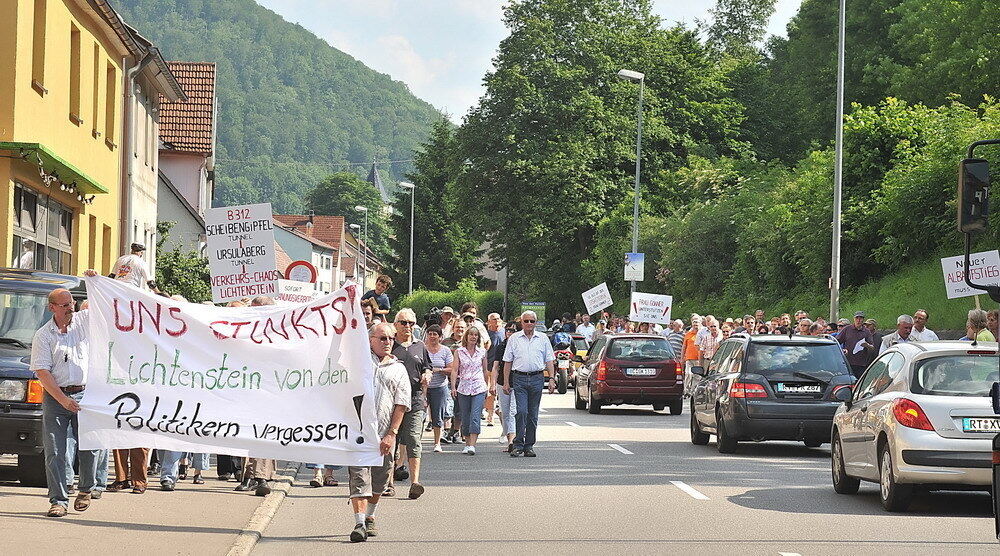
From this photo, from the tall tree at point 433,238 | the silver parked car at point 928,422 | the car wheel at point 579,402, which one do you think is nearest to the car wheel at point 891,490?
the silver parked car at point 928,422

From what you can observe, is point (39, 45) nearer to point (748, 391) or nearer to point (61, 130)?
point (61, 130)

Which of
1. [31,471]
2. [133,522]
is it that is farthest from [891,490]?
[31,471]

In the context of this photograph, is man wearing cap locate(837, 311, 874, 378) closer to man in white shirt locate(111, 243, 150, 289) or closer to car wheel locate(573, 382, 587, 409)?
car wheel locate(573, 382, 587, 409)

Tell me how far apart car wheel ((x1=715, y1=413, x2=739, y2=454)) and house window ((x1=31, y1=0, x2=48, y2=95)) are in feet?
36.3

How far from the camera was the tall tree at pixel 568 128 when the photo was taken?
58.8 meters

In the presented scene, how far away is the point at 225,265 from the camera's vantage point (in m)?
20.7

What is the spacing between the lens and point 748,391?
61.7 ft

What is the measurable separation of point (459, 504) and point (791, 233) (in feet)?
91.2

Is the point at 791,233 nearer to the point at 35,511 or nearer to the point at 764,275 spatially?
the point at 764,275

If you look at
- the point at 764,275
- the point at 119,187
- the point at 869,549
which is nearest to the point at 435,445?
the point at 869,549

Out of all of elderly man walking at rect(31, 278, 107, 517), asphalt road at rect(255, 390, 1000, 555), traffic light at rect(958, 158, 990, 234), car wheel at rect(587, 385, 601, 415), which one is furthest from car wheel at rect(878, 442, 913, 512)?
car wheel at rect(587, 385, 601, 415)

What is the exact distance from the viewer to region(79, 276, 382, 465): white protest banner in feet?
37.7

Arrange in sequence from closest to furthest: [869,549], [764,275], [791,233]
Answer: [869,549] < [791,233] < [764,275]

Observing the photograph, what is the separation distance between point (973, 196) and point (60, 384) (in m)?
7.00
